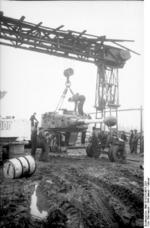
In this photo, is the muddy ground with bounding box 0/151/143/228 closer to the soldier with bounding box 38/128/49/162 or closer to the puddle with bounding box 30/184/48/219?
the puddle with bounding box 30/184/48/219

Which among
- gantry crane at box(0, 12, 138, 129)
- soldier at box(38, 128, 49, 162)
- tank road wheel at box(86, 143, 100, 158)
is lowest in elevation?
tank road wheel at box(86, 143, 100, 158)

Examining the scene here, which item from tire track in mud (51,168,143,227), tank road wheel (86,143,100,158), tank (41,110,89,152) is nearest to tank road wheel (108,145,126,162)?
tank road wheel (86,143,100,158)

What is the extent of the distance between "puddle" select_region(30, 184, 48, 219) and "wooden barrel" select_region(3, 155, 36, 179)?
3.10 feet

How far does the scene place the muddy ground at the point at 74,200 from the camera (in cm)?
469

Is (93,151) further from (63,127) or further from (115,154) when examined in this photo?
(63,127)

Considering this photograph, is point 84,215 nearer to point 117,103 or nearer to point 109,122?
point 109,122

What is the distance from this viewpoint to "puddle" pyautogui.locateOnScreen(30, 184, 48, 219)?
493cm

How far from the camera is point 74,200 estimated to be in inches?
215

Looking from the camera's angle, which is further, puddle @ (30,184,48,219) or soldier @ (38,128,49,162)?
soldier @ (38,128,49,162)

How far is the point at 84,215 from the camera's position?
4.86m

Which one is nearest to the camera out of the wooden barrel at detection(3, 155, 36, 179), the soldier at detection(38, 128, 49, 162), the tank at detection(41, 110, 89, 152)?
the wooden barrel at detection(3, 155, 36, 179)

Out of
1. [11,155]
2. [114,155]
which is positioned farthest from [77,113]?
[11,155]

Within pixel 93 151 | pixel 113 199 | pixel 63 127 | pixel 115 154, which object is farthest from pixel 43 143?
pixel 113 199

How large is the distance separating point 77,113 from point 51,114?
1.44 m
